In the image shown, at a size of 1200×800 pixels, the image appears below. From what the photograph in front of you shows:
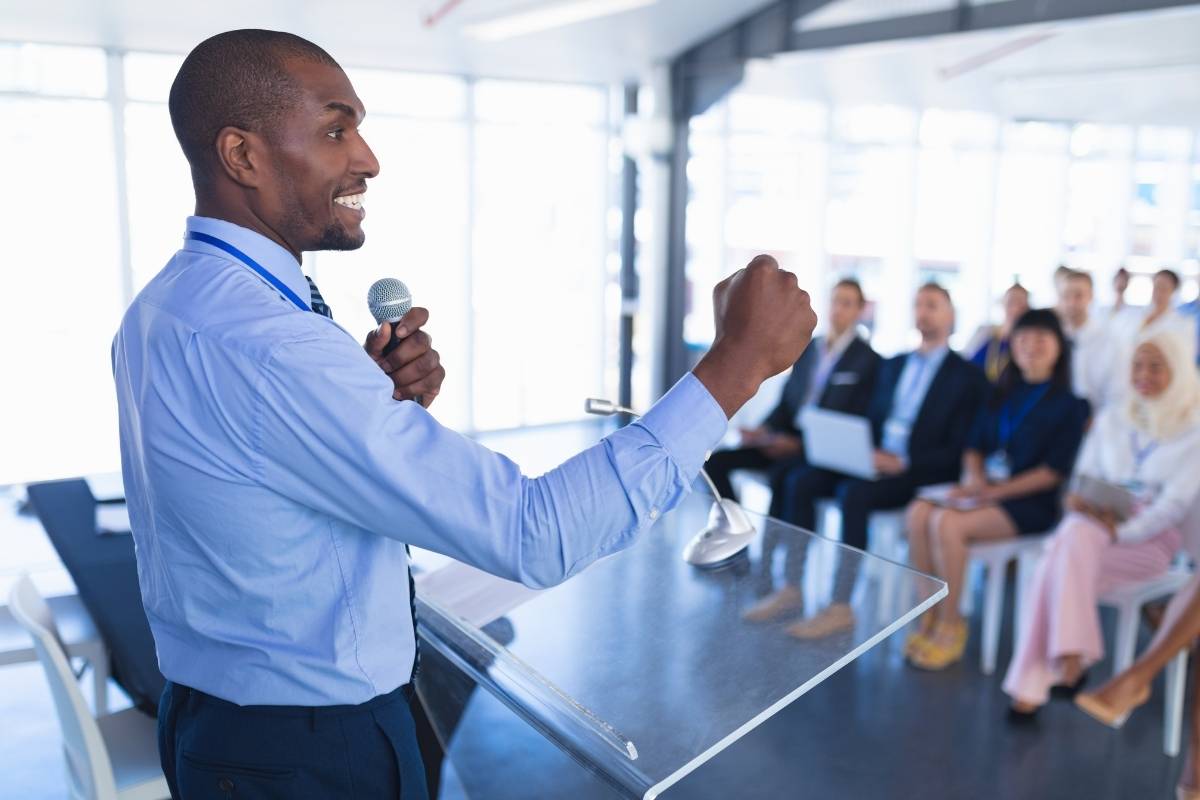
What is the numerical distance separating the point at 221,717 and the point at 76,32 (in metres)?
6.45

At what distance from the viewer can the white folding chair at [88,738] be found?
201cm

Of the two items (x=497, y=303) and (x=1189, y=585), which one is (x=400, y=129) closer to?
(x=497, y=303)

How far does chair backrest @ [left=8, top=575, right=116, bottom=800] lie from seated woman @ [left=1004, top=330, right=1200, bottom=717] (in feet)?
9.45

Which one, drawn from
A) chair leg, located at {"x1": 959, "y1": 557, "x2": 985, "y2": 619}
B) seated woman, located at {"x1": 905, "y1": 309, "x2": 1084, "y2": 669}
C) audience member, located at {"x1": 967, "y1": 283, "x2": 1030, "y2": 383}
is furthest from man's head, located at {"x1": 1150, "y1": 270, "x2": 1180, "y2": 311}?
seated woman, located at {"x1": 905, "y1": 309, "x2": 1084, "y2": 669}

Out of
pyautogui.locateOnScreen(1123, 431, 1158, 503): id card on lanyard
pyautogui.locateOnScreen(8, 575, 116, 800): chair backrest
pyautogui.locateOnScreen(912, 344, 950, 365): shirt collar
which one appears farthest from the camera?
pyautogui.locateOnScreen(912, 344, 950, 365): shirt collar

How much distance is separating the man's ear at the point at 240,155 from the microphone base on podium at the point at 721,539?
99 cm

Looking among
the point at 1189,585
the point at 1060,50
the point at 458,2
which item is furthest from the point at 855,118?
the point at 1189,585

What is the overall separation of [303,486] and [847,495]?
149 inches

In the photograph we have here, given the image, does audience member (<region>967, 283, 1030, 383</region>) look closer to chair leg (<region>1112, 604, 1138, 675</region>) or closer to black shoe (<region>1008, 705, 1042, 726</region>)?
chair leg (<region>1112, 604, 1138, 675</region>)

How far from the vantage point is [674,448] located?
3.24 feet

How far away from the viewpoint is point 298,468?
0.98m

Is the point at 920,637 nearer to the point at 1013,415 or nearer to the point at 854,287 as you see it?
the point at 1013,415

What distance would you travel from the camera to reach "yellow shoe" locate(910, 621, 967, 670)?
13.1 ft

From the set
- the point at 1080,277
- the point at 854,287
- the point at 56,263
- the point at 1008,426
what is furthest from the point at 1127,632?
the point at 56,263
